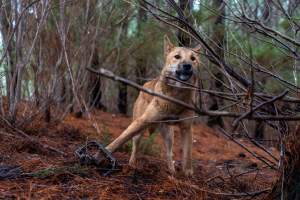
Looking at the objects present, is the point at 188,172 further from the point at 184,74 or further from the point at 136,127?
the point at 184,74

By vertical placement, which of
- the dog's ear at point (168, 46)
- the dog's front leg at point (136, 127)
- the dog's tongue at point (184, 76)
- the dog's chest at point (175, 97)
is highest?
the dog's ear at point (168, 46)

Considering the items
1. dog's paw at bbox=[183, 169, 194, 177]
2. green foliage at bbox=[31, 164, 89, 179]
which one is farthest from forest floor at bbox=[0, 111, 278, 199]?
dog's paw at bbox=[183, 169, 194, 177]

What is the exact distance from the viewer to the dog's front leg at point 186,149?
593 cm

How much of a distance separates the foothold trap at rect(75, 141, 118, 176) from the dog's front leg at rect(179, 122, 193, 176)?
1.04 meters

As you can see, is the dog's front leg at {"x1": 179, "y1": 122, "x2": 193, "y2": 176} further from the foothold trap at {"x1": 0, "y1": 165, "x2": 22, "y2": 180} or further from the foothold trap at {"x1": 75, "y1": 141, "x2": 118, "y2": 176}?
the foothold trap at {"x1": 0, "y1": 165, "x2": 22, "y2": 180}

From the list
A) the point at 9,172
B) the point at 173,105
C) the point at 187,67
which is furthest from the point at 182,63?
the point at 9,172

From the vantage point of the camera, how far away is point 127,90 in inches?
511

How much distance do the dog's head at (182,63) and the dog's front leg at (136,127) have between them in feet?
1.62

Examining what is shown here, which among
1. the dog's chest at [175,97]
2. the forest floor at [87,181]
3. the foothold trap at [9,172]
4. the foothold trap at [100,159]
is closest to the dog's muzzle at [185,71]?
the dog's chest at [175,97]

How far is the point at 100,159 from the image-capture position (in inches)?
203

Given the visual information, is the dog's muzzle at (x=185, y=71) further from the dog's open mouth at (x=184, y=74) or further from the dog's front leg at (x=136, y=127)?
the dog's front leg at (x=136, y=127)

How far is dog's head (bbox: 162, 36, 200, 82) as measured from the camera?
6086 mm

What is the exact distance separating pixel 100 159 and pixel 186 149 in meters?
1.24

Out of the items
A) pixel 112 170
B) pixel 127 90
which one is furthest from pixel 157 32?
pixel 112 170
